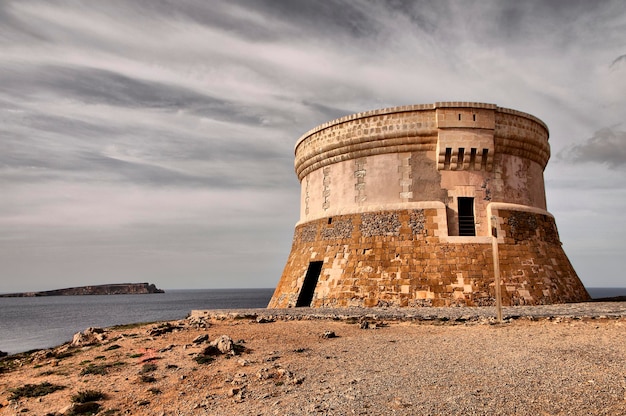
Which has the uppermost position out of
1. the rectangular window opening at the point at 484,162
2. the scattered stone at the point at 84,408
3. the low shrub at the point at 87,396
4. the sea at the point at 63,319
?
the rectangular window opening at the point at 484,162

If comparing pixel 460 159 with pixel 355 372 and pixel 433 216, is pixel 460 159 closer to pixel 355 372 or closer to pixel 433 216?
pixel 433 216

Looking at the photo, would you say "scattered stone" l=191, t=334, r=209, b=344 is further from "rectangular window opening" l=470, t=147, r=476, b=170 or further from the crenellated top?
"rectangular window opening" l=470, t=147, r=476, b=170

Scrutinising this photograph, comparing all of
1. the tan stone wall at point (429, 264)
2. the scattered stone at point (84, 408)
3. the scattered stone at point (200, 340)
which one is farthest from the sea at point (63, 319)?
the scattered stone at point (84, 408)

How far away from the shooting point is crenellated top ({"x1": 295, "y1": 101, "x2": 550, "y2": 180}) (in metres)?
16.4

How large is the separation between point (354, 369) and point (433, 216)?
9601mm

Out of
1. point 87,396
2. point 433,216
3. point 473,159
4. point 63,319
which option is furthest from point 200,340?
point 63,319

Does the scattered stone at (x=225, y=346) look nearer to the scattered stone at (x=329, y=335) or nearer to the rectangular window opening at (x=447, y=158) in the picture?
the scattered stone at (x=329, y=335)

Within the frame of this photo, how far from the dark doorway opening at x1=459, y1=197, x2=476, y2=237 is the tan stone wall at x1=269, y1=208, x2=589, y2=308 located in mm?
629

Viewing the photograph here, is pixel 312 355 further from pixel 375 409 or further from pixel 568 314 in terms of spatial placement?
pixel 568 314

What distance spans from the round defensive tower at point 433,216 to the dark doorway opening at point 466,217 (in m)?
0.04

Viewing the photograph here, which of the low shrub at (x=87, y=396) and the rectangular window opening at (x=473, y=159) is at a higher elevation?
the rectangular window opening at (x=473, y=159)

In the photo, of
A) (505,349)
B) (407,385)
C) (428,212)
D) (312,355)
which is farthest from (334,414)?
(428,212)

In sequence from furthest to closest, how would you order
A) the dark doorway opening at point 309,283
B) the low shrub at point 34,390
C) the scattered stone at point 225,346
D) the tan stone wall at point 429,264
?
1. the dark doorway opening at point 309,283
2. the tan stone wall at point 429,264
3. the scattered stone at point 225,346
4. the low shrub at point 34,390

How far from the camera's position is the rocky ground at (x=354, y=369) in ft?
19.5
